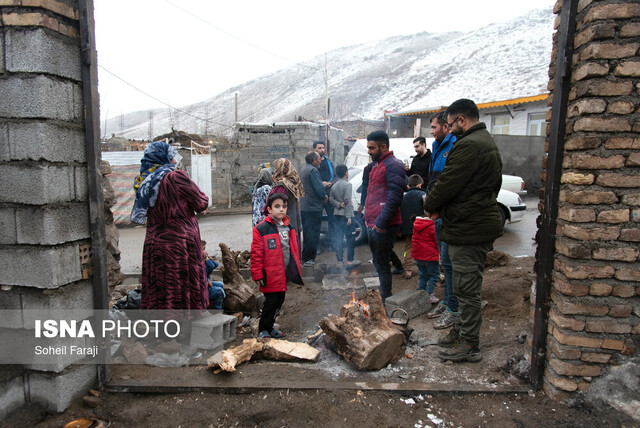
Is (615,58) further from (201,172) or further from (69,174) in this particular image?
(201,172)

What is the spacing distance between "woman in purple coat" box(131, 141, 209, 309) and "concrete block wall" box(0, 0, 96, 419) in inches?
32.6

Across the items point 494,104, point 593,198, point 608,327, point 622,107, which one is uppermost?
point 494,104

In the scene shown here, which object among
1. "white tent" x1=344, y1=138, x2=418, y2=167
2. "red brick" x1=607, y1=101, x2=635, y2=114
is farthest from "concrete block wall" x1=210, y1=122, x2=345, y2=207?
"red brick" x1=607, y1=101, x2=635, y2=114

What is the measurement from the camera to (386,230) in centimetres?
437

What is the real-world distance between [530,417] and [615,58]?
2327 millimetres

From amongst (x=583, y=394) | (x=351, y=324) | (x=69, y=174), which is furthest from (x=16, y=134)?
(x=583, y=394)

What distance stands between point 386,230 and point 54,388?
3.24 m

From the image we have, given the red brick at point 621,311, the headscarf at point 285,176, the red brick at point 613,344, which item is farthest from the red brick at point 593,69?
the headscarf at point 285,176


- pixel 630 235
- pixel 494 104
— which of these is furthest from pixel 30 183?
pixel 494 104

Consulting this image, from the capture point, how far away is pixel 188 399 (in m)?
2.79

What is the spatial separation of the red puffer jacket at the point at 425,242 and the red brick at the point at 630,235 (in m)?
2.14

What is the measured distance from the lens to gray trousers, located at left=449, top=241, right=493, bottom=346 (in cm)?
307

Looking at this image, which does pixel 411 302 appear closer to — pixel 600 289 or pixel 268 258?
pixel 268 258

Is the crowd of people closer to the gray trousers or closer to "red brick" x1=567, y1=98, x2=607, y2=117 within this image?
the gray trousers
